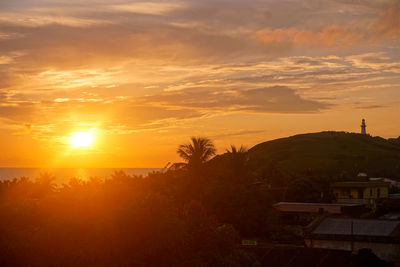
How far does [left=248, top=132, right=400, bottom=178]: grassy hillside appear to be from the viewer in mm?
126000

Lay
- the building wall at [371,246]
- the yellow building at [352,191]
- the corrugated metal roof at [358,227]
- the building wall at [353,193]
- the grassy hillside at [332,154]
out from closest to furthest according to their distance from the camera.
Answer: the building wall at [371,246] < the corrugated metal roof at [358,227] < the yellow building at [352,191] < the building wall at [353,193] < the grassy hillside at [332,154]

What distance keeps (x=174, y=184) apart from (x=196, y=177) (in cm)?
278

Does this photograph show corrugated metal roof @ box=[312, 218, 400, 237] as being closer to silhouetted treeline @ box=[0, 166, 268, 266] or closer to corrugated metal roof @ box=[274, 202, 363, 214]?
corrugated metal roof @ box=[274, 202, 363, 214]

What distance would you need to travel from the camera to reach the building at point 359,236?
31391mm

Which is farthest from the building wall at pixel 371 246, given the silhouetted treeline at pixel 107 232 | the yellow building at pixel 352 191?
the yellow building at pixel 352 191

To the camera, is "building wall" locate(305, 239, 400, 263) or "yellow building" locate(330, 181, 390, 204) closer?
"building wall" locate(305, 239, 400, 263)

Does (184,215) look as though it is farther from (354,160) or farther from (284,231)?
(354,160)

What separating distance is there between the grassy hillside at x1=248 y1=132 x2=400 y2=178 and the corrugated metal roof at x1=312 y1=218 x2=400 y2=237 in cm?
7539

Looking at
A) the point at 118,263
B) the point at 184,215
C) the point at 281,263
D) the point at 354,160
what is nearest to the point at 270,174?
the point at 281,263

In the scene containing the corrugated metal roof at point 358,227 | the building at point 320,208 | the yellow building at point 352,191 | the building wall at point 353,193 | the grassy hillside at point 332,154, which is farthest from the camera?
the grassy hillside at point 332,154

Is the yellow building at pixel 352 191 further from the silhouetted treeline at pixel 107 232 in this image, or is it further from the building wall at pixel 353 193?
the silhouetted treeline at pixel 107 232

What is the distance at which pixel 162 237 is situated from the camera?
68.1ft

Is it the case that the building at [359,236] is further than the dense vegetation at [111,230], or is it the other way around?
the building at [359,236]

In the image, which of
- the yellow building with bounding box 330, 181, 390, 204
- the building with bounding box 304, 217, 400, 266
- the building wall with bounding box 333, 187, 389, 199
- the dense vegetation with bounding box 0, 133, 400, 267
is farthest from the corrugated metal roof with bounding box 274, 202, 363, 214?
the dense vegetation with bounding box 0, 133, 400, 267
